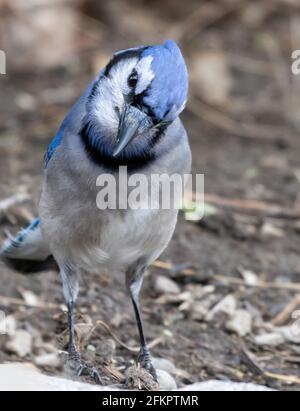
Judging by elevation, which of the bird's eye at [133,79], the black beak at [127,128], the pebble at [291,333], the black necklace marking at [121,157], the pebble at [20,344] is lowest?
the pebble at [20,344]

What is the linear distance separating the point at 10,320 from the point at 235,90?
375cm

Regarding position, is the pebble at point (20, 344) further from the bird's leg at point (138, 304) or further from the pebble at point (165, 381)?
the pebble at point (165, 381)

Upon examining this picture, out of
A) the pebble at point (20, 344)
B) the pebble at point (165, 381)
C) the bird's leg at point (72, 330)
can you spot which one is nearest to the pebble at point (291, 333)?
the pebble at point (165, 381)

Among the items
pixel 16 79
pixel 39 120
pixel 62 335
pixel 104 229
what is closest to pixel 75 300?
pixel 62 335

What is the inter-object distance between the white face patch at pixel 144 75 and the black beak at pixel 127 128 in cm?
9

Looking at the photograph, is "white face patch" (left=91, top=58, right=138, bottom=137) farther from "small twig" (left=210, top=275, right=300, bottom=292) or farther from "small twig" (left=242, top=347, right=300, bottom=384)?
"small twig" (left=210, top=275, right=300, bottom=292)

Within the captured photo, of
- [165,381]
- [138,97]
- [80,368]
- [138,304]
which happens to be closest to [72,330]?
[80,368]

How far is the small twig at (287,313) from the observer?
4.98m

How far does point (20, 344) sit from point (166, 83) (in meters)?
1.56

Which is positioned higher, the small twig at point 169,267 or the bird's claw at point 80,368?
the small twig at point 169,267

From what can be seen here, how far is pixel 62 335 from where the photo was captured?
4484 millimetres

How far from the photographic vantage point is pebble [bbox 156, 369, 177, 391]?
405 cm

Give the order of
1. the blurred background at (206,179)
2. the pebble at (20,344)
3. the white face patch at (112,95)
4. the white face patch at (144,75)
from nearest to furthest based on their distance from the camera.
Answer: the white face patch at (144,75) → the white face patch at (112,95) → the pebble at (20,344) → the blurred background at (206,179)
